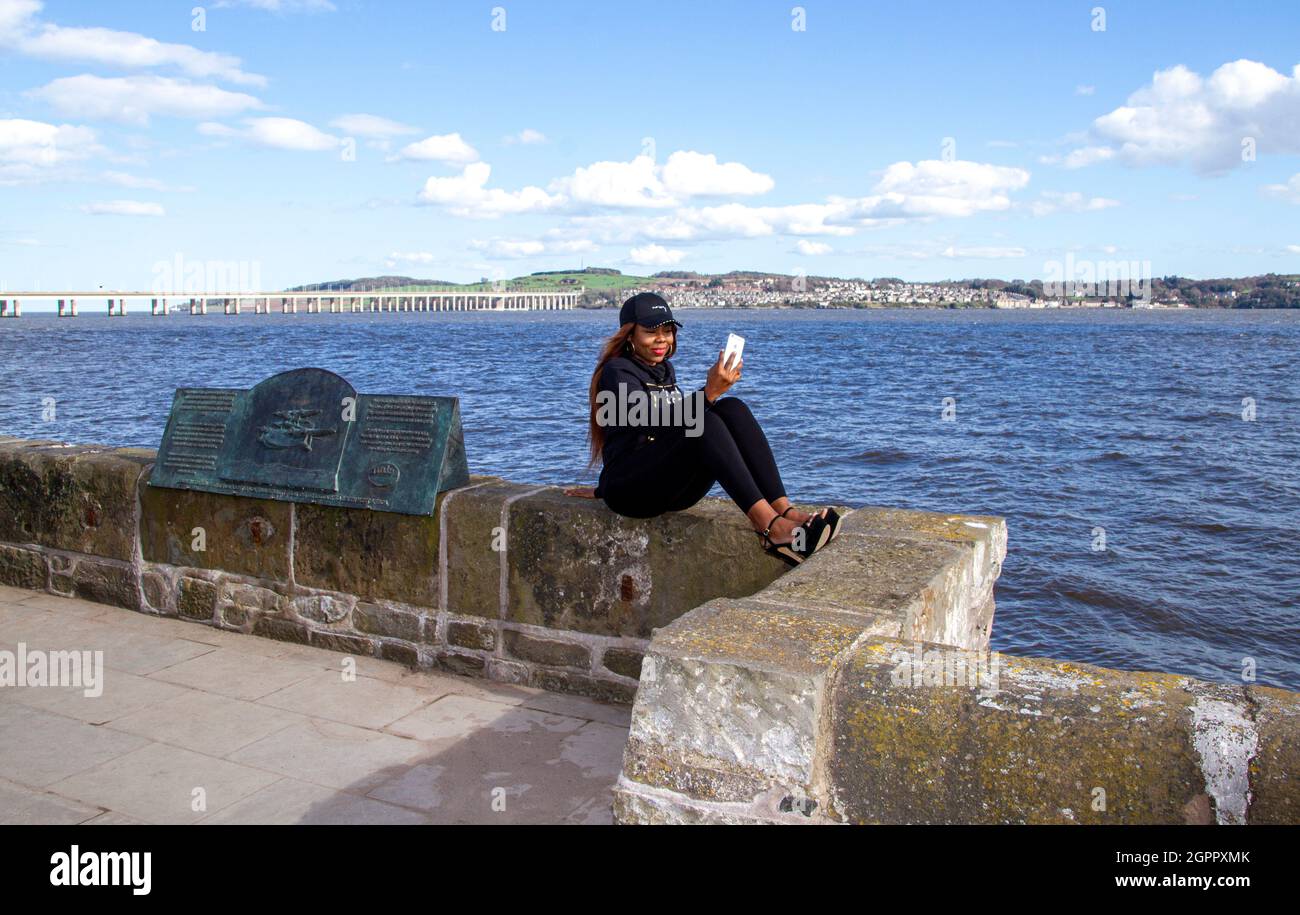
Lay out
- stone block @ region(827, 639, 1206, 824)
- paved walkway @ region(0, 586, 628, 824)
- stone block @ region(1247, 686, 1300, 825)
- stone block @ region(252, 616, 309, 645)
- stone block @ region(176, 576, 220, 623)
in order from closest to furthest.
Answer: stone block @ region(1247, 686, 1300, 825) → stone block @ region(827, 639, 1206, 824) → paved walkway @ region(0, 586, 628, 824) → stone block @ region(252, 616, 309, 645) → stone block @ region(176, 576, 220, 623)

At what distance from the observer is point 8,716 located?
407 cm

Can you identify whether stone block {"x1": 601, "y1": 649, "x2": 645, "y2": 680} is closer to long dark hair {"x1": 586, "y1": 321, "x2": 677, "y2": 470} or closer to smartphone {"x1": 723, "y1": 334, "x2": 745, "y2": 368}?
long dark hair {"x1": 586, "y1": 321, "x2": 677, "y2": 470}

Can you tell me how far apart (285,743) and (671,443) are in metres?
1.76

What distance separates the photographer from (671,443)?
3916 mm

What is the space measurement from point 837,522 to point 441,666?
1.88 metres

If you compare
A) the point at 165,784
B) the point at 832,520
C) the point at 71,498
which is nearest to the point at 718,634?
the point at 832,520

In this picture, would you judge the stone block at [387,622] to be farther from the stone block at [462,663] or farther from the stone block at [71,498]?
the stone block at [71,498]

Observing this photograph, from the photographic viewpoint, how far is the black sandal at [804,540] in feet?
12.4

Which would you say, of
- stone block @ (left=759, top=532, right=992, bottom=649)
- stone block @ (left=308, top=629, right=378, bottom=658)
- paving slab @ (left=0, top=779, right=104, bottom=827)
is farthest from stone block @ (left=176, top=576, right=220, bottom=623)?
stone block @ (left=759, top=532, right=992, bottom=649)

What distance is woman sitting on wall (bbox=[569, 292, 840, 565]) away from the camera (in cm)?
380

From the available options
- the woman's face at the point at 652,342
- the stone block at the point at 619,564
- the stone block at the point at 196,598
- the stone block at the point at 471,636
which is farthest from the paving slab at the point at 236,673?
the woman's face at the point at 652,342

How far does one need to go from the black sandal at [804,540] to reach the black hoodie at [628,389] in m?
0.65

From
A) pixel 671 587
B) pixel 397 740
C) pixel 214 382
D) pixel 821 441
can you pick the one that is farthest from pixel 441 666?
pixel 214 382

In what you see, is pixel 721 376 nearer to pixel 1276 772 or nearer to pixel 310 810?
pixel 310 810
